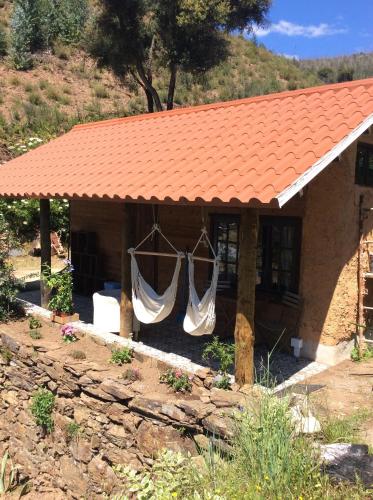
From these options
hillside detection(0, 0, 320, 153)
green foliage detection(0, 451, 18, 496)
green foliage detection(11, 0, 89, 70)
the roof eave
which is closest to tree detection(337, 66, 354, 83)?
hillside detection(0, 0, 320, 153)

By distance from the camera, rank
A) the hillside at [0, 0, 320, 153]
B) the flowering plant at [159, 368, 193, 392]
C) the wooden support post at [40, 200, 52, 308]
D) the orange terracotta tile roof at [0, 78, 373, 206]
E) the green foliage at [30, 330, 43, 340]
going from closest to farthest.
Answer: the orange terracotta tile roof at [0, 78, 373, 206], the flowering plant at [159, 368, 193, 392], the green foliage at [30, 330, 43, 340], the wooden support post at [40, 200, 52, 308], the hillside at [0, 0, 320, 153]

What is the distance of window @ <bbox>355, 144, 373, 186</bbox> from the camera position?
6.93m

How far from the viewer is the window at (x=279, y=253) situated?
711 centimetres

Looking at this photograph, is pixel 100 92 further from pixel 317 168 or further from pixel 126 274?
pixel 317 168

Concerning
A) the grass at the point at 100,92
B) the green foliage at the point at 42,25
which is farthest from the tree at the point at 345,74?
the grass at the point at 100,92

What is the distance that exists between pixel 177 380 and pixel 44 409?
2.27 metres

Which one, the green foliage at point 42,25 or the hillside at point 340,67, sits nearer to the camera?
the green foliage at point 42,25

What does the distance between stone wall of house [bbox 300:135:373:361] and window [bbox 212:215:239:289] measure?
1.33 metres

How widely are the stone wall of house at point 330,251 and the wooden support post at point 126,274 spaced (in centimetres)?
257

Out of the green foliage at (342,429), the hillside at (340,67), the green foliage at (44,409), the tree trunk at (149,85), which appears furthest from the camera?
the hillside at (340,67)

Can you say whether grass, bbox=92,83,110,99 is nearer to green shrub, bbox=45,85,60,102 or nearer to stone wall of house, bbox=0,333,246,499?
green shrub, bbox=45,85,60,102

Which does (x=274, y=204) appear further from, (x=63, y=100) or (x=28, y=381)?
(x=63, y=100)

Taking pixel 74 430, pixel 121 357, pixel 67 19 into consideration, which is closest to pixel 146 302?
pixel 121 357

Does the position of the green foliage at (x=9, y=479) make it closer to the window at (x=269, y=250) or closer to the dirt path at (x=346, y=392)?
the window at (x=269, y=250)
